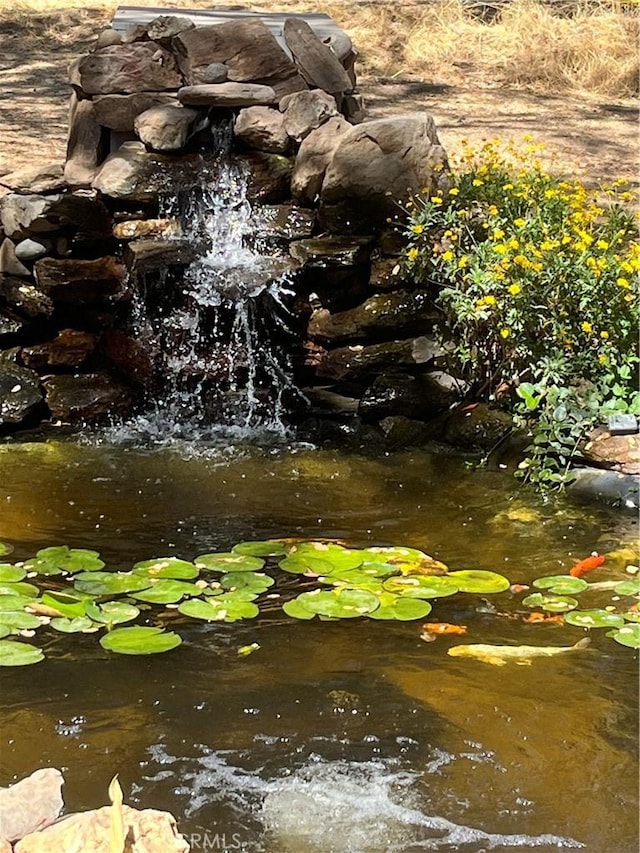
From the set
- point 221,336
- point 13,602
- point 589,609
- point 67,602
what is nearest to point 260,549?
point 67,602

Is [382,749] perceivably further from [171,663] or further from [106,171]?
[106,171]

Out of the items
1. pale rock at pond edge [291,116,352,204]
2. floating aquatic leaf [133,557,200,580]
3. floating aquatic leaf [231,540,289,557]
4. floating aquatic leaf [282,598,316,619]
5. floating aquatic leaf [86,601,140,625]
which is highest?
pale rock at pond edge [291,116,352,204]

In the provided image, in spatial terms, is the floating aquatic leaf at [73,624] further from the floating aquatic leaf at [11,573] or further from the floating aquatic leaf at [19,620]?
the floating aquatic leaf at [11,573]

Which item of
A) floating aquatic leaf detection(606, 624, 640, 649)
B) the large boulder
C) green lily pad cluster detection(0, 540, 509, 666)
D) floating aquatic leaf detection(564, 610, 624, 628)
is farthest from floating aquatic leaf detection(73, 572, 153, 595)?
the large boulder

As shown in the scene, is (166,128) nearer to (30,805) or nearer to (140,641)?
(140,641)

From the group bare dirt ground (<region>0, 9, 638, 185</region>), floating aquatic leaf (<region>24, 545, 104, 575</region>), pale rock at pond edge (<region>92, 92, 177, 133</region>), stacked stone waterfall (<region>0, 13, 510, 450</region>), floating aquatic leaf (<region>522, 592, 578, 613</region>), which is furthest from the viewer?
bare dirt ground (<region>0, 9, 638, 185</region>)

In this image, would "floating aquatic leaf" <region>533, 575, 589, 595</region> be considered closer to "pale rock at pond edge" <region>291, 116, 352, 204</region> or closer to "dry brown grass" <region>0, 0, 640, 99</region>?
"pale rock at pond edge" <region>291, 116, 352, 204</region>

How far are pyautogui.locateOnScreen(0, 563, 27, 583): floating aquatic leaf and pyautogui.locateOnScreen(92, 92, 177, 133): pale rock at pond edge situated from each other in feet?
10.8

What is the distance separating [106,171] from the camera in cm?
603

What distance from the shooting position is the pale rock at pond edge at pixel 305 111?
6055mm

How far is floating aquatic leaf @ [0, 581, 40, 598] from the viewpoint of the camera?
3582 millimetres

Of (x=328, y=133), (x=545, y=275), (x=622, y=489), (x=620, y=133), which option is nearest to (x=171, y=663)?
(x=622, y=489)

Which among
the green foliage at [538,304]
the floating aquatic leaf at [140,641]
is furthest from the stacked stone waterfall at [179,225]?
the floating aquatic leaf at [140,641]

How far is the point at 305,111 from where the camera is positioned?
6117 mm
